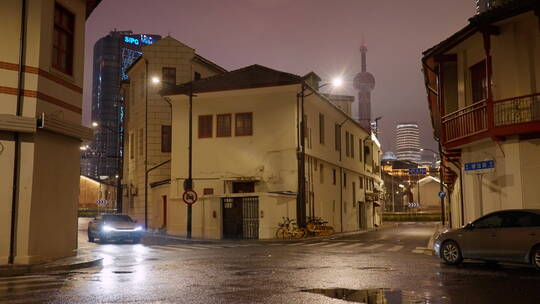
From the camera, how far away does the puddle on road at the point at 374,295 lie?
871 cm

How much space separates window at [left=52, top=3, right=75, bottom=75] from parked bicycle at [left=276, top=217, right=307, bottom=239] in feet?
52.4

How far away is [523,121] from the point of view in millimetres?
17438

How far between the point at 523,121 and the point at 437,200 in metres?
75.8

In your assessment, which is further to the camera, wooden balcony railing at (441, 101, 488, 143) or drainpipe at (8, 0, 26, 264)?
wooden balcony railing at (441, 101, 488, 143)

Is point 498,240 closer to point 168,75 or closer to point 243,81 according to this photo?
point 243,81

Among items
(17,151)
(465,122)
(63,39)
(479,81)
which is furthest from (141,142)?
(17,151)

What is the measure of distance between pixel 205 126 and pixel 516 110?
1968 centimetres

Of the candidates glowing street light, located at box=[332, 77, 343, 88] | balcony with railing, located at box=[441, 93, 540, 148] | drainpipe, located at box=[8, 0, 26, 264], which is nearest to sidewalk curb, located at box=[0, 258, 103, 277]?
drainpipe, located at box=[8, 0, 26, 264]

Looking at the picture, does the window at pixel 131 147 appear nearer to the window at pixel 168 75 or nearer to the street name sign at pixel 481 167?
the window at pixel 168 75

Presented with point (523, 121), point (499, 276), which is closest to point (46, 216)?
point (499, 276)

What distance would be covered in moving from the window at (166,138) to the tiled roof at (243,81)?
6.55m

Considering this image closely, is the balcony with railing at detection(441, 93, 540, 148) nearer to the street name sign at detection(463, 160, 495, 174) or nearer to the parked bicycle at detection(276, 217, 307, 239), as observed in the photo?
the street name sign at detection(463, 160, 495, 174)

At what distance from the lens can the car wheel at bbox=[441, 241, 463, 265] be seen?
14.6 m

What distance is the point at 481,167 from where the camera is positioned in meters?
17.1
